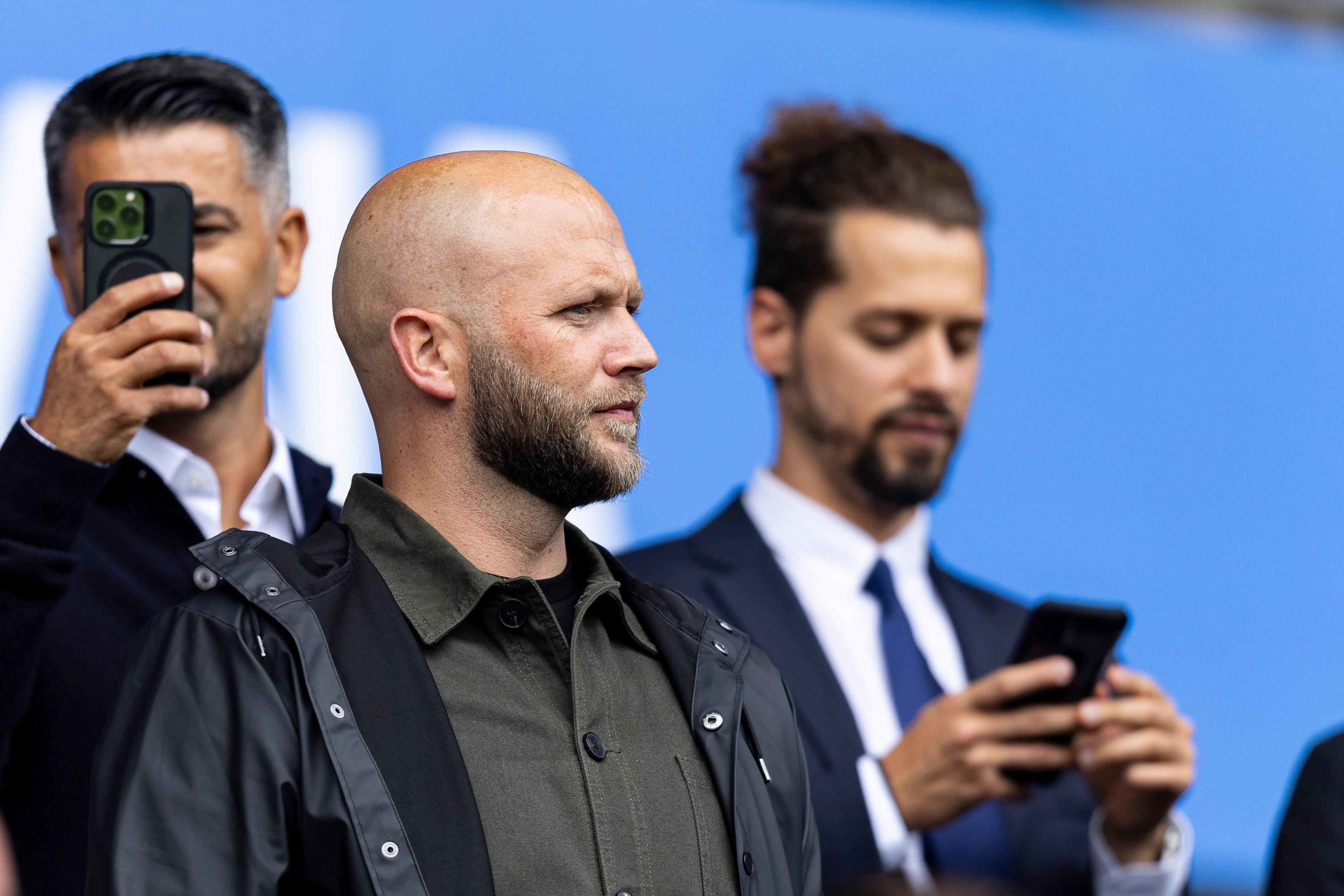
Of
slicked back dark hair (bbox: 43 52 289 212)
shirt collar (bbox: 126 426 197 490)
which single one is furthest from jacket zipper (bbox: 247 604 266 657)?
slicked back dark hair (bbox: 43 52 289 212)

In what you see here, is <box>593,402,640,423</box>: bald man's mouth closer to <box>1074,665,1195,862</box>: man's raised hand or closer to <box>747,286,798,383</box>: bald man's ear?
<box>1074,665,1195,862</box>: man's raised hand

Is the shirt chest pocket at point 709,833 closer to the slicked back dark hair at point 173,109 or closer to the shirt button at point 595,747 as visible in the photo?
the shirt button at point 595,747

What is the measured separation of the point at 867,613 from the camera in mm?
3275

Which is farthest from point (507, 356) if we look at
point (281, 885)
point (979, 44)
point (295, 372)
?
point (979, 44)

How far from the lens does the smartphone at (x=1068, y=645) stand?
266 centimetres

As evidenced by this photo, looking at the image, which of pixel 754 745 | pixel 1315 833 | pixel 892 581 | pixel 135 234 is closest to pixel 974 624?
pixel 892 581

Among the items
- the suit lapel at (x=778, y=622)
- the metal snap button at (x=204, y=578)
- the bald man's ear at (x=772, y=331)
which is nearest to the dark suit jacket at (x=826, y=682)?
the suit lapel at (x=778, y=622)

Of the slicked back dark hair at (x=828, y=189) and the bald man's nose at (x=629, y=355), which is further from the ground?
the slicked back dark hair at (x=828, y=189)

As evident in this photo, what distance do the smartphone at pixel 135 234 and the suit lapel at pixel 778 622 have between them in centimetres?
124

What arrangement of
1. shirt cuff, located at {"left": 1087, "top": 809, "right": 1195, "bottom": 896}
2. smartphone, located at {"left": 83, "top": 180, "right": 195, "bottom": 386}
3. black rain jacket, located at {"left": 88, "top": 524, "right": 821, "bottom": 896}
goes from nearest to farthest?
black rain jacket, located at {"left": 88, "top": 524, "right": 821, "bottom": 896}, smartphone, located at {"left": 83, "top": 180, "right": 195, "bottom": 386}, shirt cuff, located at {"left": 1087, "top": 809, "right": 1195, "bottom": 896}

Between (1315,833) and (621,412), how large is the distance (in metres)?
1.45

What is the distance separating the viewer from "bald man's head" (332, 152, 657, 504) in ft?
6.26

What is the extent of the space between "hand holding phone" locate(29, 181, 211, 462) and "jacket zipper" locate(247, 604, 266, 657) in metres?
0.43

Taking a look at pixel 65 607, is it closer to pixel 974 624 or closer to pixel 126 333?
pixel 126 333
